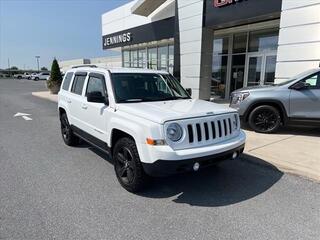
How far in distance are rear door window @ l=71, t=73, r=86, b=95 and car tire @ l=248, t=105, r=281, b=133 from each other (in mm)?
4678

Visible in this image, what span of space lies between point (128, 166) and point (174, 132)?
982 millimetres

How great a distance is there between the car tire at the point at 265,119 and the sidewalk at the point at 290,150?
0.74 feet

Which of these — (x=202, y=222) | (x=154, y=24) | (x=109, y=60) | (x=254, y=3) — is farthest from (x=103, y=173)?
(x=109, y=60)

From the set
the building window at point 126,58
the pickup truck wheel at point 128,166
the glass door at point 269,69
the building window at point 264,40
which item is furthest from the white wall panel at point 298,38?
the building window at point 126,58

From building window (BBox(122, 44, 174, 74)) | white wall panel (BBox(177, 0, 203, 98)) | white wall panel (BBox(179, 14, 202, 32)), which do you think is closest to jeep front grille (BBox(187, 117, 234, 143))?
white wall panel (BBox(177, 0, 203, 98))

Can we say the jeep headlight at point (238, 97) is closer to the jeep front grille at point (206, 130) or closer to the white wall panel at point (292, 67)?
the white wall panel at point (292, 67)

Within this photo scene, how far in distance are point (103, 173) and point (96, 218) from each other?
5.01 feet

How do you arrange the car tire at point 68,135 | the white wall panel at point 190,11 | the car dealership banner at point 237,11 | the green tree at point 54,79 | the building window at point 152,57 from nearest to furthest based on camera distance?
the car tire at point 68,135 < the car dealership banner at point 237,11 < the white wall panel at point 190,11 < the building window at point 152,57 < the green tree at point 54,79

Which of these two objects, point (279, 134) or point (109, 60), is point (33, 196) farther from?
point (109, 60)

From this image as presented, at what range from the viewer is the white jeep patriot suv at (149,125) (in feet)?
11.9

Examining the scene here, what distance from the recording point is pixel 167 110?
13.3 ft

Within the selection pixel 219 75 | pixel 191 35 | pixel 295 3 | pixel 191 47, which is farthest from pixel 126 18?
pixel 295 3

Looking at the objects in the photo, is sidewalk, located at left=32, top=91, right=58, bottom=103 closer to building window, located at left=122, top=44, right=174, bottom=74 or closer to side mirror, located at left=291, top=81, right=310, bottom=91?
building window, located at left=122, top=44, right=174, bottom=74

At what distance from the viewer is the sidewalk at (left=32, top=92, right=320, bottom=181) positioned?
196 inches
